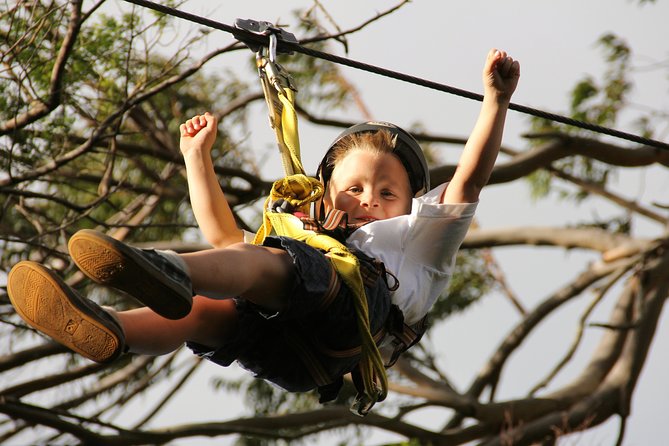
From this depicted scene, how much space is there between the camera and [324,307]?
3373mm

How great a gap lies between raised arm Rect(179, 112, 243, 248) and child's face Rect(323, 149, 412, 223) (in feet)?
1.11

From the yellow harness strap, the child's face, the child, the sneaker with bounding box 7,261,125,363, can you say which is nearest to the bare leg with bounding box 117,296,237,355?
the child

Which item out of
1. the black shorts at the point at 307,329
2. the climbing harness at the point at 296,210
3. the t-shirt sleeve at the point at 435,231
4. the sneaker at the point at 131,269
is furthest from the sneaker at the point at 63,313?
the t-shirt sleeve at the point at 435,231

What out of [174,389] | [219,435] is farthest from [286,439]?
[174,389]

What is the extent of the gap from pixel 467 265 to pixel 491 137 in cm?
629

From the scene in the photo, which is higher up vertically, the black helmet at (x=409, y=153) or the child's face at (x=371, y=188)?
the black helmet at (x=409, y=153)

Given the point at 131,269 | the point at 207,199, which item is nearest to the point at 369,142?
the point at 207,199

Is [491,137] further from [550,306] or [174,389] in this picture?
[550,306]

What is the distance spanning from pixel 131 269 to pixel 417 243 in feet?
3.65

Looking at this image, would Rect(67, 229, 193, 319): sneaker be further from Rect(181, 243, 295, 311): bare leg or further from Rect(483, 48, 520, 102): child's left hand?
Rect(483, 48, 520, 102): child's left hand

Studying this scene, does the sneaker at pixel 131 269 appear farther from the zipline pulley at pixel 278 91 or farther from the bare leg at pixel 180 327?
the zipline pulley at pixel 278 91

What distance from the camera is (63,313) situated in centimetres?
314

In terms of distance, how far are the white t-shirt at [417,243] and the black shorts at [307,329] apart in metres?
0.15

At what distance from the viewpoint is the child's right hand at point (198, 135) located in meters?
4.04
